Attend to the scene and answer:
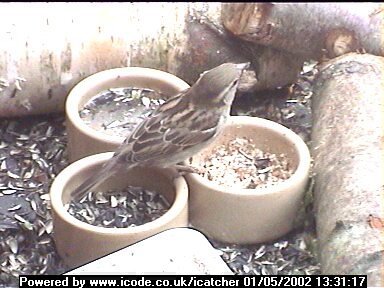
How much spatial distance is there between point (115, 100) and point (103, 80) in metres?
0.09

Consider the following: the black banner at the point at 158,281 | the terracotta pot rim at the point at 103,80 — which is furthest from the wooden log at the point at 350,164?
the terracotta pot rim at the point at 103,80

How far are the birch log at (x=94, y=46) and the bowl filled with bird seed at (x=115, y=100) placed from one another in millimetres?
135

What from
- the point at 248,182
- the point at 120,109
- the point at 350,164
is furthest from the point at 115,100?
the point at 350,164

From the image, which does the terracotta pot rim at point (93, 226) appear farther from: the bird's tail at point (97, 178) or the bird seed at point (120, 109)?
the bird seed at point (120, 109)

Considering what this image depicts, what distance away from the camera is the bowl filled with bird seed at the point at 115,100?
10.6 feet

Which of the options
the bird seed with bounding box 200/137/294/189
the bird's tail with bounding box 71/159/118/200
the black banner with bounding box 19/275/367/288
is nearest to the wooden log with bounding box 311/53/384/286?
the black banner with bounding box 19/275/367/288

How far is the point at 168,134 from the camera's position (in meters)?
3.03

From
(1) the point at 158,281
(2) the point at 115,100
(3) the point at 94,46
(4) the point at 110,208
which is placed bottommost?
(4) the point at 110,208

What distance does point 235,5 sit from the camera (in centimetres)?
343

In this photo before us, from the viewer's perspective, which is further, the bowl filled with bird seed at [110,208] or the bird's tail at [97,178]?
the bird's tail at [97,178]

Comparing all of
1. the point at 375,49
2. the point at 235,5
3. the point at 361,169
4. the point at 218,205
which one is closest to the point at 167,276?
the point at 218,205

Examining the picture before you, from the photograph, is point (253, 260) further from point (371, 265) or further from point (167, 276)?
point (167, 276)

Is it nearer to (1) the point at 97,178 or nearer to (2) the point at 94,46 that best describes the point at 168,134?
(1) the point at 97,178

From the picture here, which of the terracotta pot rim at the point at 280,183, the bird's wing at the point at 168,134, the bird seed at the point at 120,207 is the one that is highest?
Answer: the bird's wing at the point at 168,134
